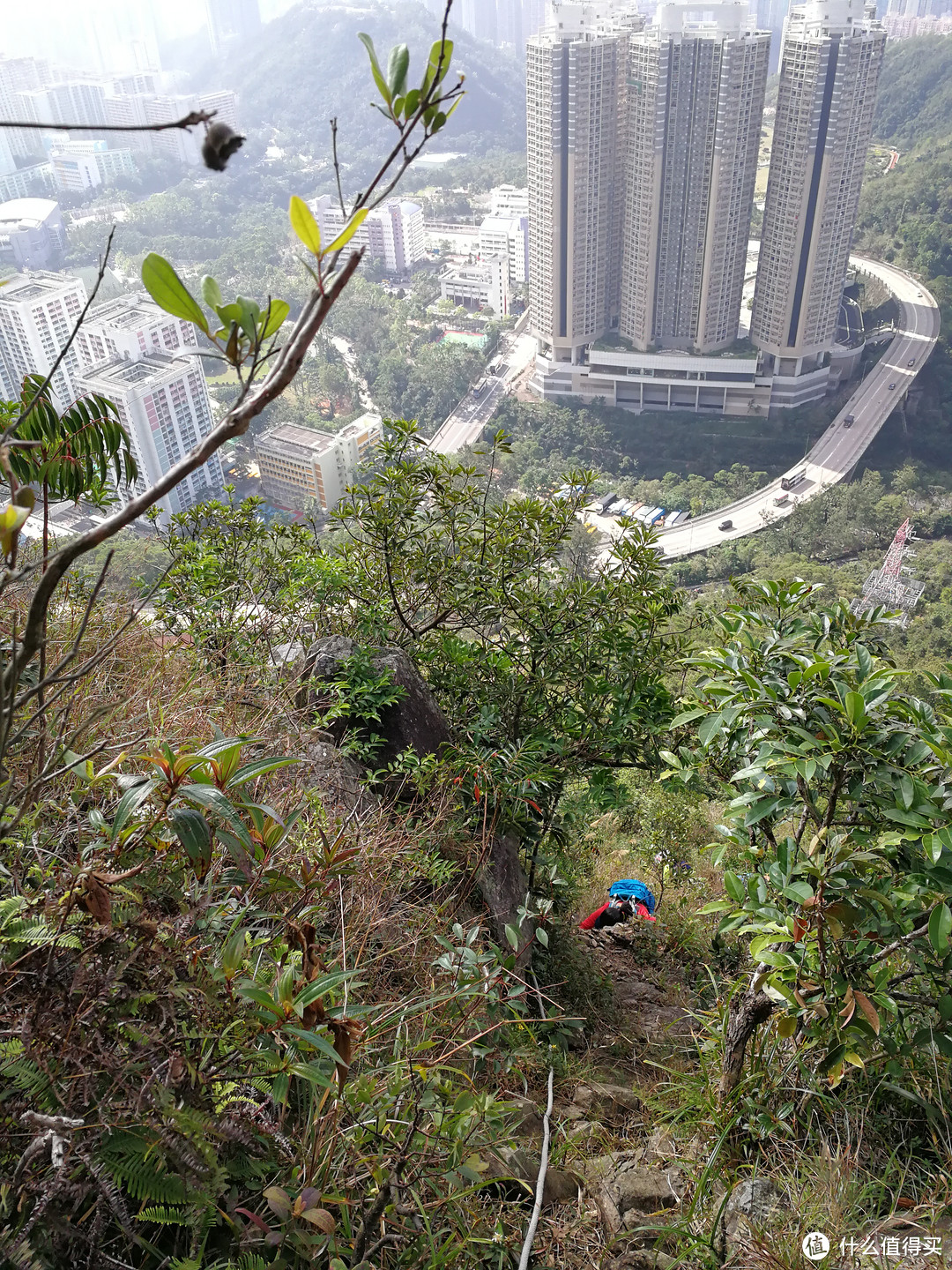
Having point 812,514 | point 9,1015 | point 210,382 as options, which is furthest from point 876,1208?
point 210,382

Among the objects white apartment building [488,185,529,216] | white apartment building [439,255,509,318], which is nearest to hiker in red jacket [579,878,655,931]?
white apartment building [439,255,509,318]

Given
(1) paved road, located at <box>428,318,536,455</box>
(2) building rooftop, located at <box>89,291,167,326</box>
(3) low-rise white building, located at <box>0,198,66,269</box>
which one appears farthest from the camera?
(3) low-rise white building, located at <box>0,198,66,269</box>

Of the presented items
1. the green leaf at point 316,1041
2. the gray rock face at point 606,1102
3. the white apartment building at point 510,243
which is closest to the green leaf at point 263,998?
the green leaf at point 316,1041

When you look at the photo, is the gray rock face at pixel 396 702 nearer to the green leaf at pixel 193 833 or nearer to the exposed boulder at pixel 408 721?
the exposed boulder at pixel 408 721

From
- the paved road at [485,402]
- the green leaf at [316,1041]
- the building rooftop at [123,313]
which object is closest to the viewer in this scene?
A: the green leaf at [316,1041]

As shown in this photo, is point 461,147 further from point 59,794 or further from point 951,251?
point 59,794

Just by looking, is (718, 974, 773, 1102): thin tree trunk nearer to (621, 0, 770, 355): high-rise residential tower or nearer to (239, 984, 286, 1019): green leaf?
(239, 984, 286, 1019): green leaf
